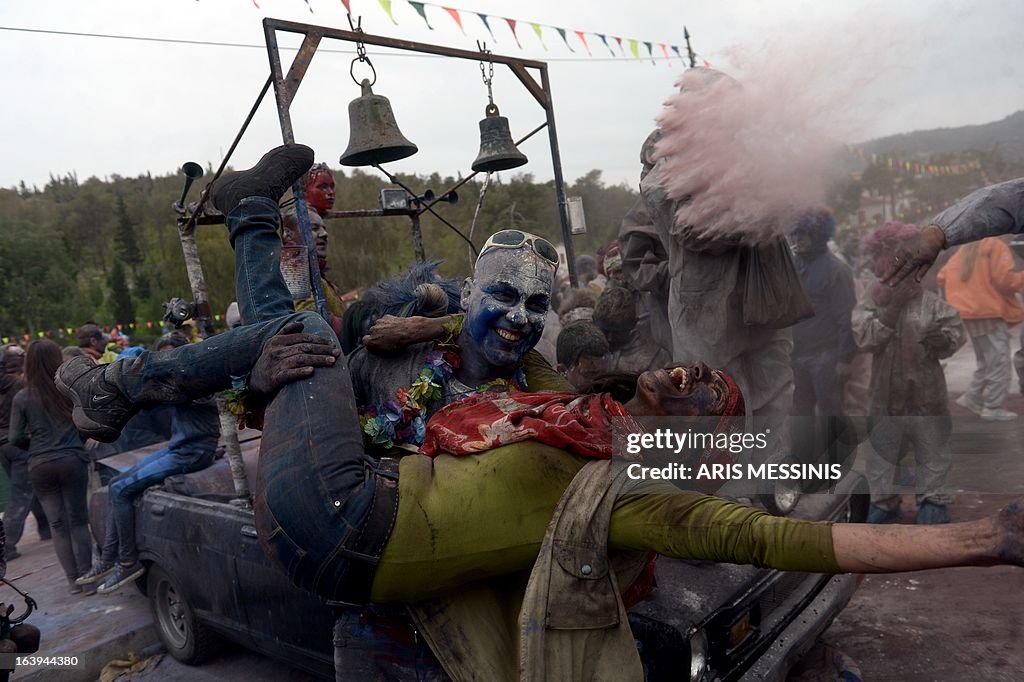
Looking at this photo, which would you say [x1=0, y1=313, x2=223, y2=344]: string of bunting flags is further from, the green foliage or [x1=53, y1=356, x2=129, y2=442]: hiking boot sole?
Answer: [x1=53, y1=356, x2=129, y2=442]: hiking boot sole

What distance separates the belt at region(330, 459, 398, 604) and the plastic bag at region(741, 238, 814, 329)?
2.54 meters

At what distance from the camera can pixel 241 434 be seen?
632 cm

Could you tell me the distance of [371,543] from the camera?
193 cm

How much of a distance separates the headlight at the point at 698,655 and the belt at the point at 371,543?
1.20 metres

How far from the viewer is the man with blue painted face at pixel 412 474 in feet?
5.16

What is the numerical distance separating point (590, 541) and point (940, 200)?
2251 millimetres

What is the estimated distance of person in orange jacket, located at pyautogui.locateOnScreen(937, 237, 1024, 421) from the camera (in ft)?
19.3

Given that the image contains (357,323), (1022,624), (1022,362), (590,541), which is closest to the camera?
(590,541)

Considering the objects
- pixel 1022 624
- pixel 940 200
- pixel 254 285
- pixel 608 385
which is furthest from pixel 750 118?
pixel 1022 624

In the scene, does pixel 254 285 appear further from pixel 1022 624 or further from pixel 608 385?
pixel 1022 624

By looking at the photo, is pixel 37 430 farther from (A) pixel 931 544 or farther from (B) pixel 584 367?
(A) pixel 931 544

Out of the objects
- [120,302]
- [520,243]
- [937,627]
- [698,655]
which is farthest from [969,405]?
[120,302]

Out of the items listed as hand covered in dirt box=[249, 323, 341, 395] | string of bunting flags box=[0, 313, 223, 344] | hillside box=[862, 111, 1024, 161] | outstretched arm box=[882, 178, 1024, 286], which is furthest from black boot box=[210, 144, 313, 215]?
string of bunting flags box=[0, 313, 223, 344]

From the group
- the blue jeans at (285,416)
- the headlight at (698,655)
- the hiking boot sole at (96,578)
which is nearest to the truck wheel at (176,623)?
the hiking boot sole at (96,578)
